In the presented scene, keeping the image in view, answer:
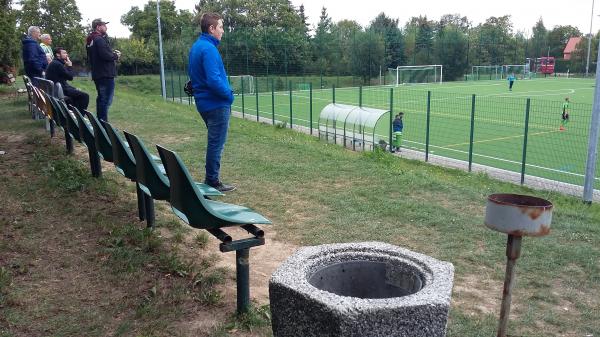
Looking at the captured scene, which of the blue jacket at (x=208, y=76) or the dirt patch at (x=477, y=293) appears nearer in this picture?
the dirt patch at (x=477, y=293)

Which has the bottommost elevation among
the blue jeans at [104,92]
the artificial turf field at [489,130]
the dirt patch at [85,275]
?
the artificial turf field at [489,130]

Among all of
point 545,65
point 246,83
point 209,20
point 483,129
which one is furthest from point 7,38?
point 545,65

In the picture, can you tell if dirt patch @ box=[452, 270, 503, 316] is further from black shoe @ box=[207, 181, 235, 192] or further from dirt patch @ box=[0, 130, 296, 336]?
black shoe @ box=[207, 181, 235, 192]

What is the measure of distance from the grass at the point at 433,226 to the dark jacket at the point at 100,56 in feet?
5.13

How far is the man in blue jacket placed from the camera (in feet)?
17.5

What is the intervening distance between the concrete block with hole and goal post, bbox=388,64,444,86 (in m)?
46.6

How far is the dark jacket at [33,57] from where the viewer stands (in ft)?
36.7

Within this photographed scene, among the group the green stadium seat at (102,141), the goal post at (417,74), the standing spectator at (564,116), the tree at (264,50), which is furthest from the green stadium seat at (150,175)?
the goal post at (417,74)

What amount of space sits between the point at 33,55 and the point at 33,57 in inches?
1.8

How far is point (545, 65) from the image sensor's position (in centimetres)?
6831

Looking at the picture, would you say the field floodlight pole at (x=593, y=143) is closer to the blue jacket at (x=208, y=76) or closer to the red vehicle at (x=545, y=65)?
the blue jacket at (x=208, y=76)

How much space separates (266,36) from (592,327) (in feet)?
123

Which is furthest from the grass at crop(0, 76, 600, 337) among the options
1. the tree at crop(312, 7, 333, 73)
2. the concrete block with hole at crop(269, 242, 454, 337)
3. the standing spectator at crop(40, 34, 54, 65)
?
the tree at crop(312, 7, 333, 73)

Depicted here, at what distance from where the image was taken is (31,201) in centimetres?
543
